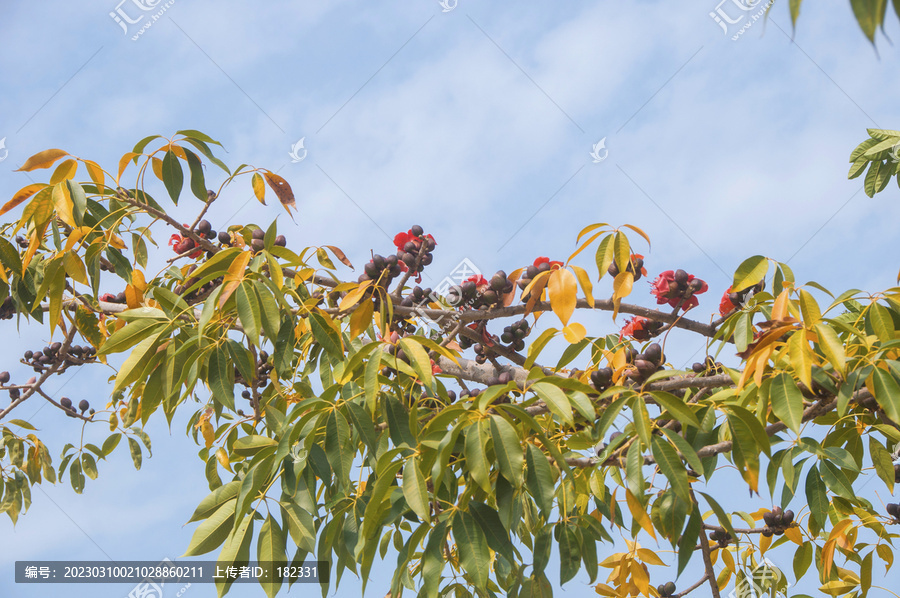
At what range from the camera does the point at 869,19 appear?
629 millimetres

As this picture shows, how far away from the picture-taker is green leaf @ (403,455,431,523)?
1.54 m

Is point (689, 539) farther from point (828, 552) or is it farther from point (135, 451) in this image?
point (135, 451)

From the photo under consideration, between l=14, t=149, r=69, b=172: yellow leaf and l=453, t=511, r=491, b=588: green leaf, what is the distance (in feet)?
5.72

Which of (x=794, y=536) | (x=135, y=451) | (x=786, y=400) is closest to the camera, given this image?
(x=786, y=400)

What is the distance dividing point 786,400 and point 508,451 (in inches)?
25.8

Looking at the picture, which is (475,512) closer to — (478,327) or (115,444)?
(478,327)

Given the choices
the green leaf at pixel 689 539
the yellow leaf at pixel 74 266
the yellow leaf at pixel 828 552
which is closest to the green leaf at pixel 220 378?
the yellow leaf at pixel 74 266

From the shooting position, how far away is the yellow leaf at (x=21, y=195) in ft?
7.32

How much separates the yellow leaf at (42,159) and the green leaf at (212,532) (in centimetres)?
131

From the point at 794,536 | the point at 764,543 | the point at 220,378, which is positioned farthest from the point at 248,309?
the point at 764,543

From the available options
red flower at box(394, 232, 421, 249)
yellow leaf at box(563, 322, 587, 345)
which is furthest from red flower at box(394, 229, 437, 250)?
yellow leaf at box(563, 322, 587, 345)

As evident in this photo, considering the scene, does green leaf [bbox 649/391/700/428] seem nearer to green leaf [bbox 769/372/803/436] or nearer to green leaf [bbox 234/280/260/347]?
green leaf [bbox 769/372/803/436]

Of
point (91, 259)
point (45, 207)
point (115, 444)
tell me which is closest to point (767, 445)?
point (91, 259)

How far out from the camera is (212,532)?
5.82 feet
